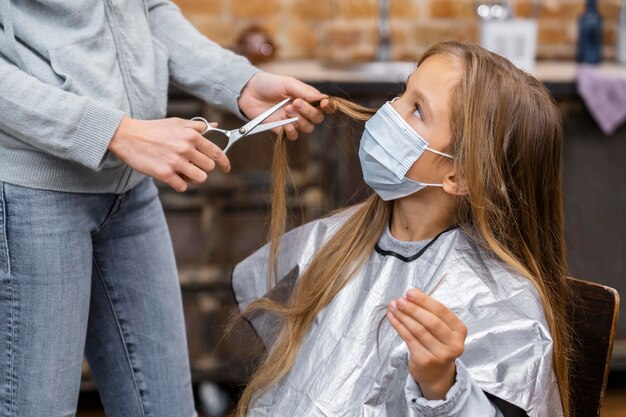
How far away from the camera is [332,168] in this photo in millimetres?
2852

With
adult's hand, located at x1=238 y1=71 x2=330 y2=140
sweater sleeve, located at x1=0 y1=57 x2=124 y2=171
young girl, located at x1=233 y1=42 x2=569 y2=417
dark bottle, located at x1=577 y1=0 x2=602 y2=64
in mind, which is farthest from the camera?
dark bottle, located at x1=577 y1=0 x2=602 y2=64

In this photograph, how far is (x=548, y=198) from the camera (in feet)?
5.27

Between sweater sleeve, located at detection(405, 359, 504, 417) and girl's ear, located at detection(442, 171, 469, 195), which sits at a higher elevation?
girl's ear, located at detection(442, 171, 469, 195)

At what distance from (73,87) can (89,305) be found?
0.41m

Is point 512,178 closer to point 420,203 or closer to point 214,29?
point 420,203

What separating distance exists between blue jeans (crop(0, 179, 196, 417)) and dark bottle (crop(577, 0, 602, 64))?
201cm

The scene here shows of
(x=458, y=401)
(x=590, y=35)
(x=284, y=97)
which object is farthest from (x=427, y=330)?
(x=590, y=35)

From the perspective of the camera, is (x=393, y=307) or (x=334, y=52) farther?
(x=334, y=52)

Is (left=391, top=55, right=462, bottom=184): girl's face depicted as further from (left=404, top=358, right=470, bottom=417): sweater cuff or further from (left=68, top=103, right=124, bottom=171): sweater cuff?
(left=68, top=103, right=124, bottom=171): sweater cuff

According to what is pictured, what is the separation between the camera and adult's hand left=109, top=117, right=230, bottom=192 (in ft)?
4.48

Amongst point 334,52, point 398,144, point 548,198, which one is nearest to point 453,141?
point 398,144

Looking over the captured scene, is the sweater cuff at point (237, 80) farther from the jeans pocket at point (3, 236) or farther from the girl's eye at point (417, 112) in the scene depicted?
the jeans pocket at point (3, 236)

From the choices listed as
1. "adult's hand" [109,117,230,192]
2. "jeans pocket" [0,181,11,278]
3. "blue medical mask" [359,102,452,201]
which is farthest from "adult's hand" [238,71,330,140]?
"jeans pocket" [0,181,11,278]

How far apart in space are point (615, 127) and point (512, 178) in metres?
1.49
